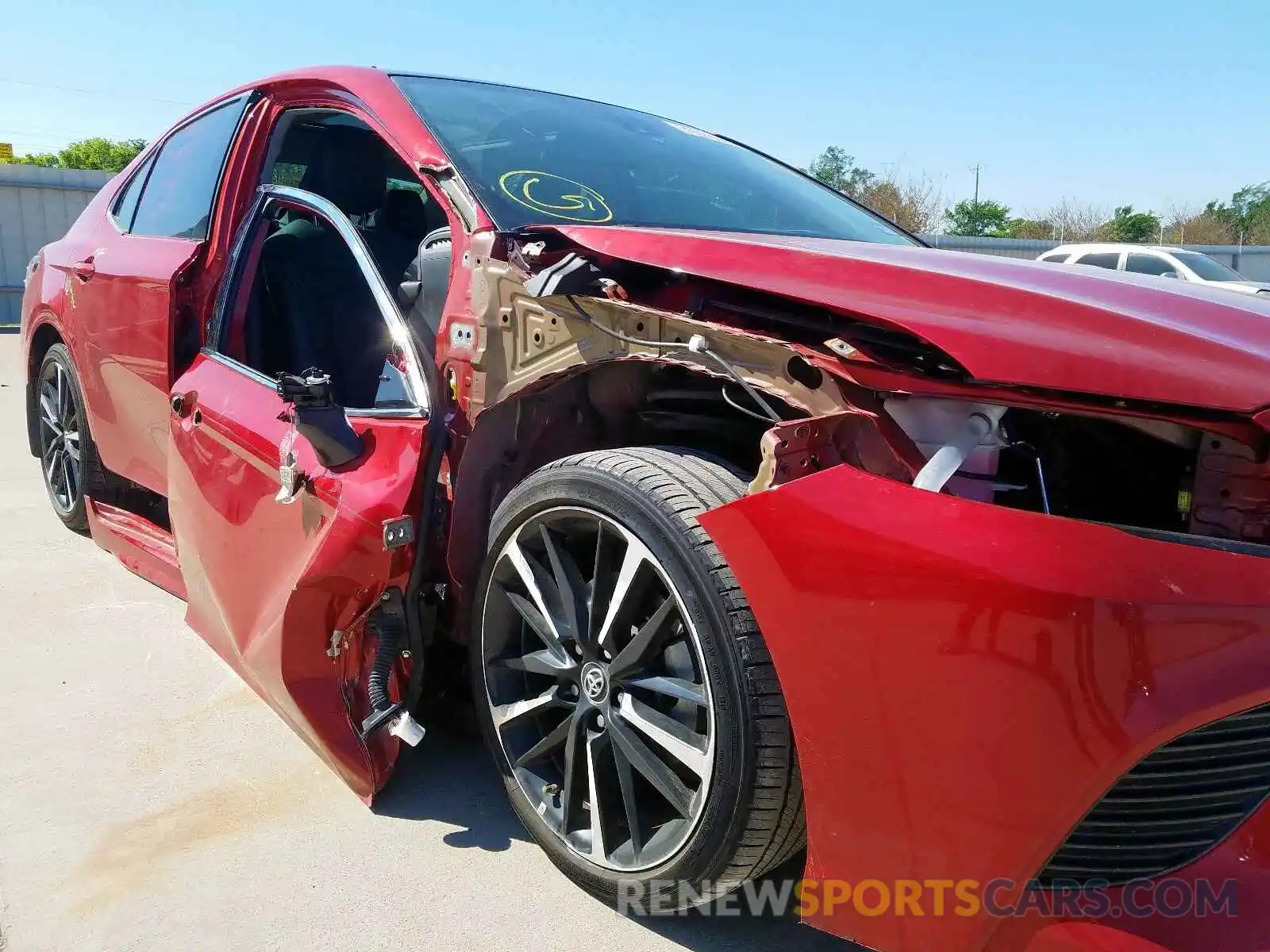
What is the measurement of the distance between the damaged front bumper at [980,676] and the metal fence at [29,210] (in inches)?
884

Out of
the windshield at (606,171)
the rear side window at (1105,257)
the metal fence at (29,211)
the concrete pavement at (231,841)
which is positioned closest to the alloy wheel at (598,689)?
the concrete pavement at (231,841)

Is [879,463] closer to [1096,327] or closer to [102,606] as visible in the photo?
[1096,327]

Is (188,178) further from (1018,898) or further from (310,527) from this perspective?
(1018,898)

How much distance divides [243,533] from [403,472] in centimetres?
61

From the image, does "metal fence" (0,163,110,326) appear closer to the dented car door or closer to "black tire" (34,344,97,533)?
"black tire" (34,344,97,533)

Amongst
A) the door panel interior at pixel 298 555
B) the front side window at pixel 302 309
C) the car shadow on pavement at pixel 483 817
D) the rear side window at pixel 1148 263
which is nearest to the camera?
the car shadow on pavement at pixel 483 817

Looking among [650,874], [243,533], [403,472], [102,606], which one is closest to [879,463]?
[650,874]

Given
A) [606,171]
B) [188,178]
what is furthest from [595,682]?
[188,178]

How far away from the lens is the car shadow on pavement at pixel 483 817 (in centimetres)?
183

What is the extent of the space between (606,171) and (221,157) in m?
1.35

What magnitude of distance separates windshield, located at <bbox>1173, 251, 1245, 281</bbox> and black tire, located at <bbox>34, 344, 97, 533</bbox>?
13.9 metres

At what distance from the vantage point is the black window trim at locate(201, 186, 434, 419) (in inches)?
84.7

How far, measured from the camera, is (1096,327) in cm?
139

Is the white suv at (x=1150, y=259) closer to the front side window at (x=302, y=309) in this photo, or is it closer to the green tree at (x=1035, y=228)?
the front side window at (x=302, y=309)
